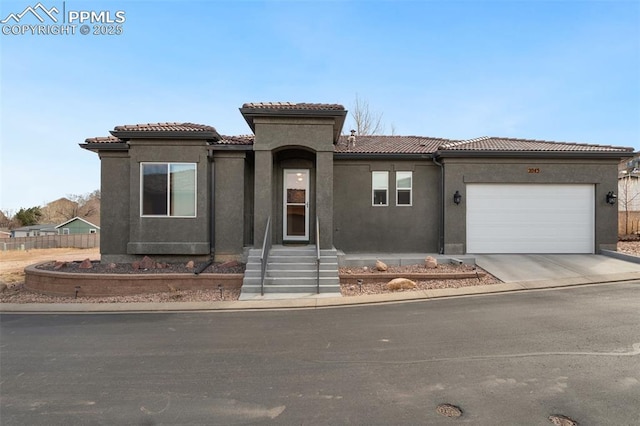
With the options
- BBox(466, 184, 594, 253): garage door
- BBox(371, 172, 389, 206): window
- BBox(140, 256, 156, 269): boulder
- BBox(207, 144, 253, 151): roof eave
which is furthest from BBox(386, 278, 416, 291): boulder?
BBox(140, 256, 156, 269): boulder

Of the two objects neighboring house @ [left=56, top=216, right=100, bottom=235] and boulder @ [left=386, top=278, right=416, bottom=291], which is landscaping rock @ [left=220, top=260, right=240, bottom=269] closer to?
boulder @ [left=386, top=278, right=416, bottom=291]

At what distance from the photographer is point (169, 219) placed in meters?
10.6

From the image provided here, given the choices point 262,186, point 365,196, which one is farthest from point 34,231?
point 365,196

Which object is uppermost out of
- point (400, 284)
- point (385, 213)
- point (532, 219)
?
point (385, 213)

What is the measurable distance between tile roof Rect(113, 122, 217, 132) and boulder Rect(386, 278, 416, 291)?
7.06m

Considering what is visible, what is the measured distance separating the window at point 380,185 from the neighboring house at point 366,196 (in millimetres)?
36

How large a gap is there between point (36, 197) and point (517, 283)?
93.2 m

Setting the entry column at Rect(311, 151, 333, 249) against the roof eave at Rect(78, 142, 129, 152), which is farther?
the roof eave at Rect(78, 142, 129, 152)

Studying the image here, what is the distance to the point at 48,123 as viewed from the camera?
18.8 metres

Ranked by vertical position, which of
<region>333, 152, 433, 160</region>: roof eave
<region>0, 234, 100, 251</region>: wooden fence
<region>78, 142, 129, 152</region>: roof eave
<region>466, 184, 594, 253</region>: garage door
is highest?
<region>78, 142, 129, 152</region>: roof eave

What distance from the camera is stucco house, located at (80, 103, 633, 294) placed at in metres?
10.6

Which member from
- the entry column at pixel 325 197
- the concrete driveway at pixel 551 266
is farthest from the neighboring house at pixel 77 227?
the concrete driveway at pixel 551 266

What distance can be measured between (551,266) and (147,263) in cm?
1206

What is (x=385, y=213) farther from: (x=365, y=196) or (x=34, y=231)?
(x=34, y=231)
